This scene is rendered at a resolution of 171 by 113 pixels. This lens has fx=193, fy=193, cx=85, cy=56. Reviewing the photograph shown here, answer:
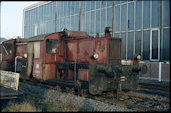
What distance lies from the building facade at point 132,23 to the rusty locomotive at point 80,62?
854 centimetres

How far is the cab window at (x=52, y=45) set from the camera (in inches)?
398

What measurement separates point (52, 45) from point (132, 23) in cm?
1110

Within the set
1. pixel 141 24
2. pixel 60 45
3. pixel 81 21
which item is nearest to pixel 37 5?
pixel 81 21

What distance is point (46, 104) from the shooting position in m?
7.35

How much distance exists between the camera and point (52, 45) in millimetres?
10297

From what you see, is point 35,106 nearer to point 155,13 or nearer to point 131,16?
point 155,13

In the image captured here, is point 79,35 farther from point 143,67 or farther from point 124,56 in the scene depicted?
point 124,56

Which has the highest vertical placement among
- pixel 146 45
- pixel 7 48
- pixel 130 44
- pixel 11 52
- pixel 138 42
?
pixel 138 42

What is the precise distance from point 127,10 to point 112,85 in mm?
12972

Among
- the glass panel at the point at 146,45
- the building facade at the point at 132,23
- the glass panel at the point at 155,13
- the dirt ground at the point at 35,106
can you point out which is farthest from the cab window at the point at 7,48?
the glass panel at the point at 155,13

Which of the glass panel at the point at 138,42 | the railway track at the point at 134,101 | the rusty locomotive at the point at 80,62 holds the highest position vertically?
the glass panel at the point at 138,42

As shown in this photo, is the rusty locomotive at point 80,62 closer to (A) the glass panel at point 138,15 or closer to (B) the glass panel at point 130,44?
(B) the glass panel at point 130,44

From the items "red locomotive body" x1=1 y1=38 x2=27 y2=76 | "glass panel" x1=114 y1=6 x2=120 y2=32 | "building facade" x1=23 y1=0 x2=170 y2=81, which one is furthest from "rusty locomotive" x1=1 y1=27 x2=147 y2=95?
"glass panel" x1=114 y1=6 x2=120 y2=32

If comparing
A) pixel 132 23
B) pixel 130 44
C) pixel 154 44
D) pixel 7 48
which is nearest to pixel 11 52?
pixel 7 48
